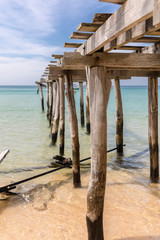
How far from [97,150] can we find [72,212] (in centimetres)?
159

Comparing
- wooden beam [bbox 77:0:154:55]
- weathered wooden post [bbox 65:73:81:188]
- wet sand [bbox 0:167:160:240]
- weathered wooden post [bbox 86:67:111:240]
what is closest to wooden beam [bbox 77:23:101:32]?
wooden beam [bbox 77:0:154:55]

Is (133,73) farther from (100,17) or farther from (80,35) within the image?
(100,17)

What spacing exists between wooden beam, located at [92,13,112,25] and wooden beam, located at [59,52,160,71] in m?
0.59

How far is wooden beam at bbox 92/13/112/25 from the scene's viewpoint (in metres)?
2.41

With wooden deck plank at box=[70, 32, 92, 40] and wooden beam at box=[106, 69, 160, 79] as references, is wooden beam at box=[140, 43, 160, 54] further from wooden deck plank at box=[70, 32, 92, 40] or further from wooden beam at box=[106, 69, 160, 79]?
wooden deck plank at box=[70, 32, 92, 40]

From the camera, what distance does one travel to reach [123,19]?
204cm

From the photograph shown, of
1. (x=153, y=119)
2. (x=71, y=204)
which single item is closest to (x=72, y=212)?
(x=71, y=204)

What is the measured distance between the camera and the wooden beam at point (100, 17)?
241cm

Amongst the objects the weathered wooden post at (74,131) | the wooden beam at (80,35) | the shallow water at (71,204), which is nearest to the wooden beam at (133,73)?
the weathered wooden post at (74,131)

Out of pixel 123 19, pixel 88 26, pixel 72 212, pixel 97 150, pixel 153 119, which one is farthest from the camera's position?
pixel 153 119

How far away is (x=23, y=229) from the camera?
11.7 feet

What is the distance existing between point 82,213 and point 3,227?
4.28 feet

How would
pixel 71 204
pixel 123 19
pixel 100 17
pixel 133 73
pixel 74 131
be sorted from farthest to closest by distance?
pixel 133 73 < pixel 74 131 < pixel 71 204 < pixel 100 17 < pixel 123 19

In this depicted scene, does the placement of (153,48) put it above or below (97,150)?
above
